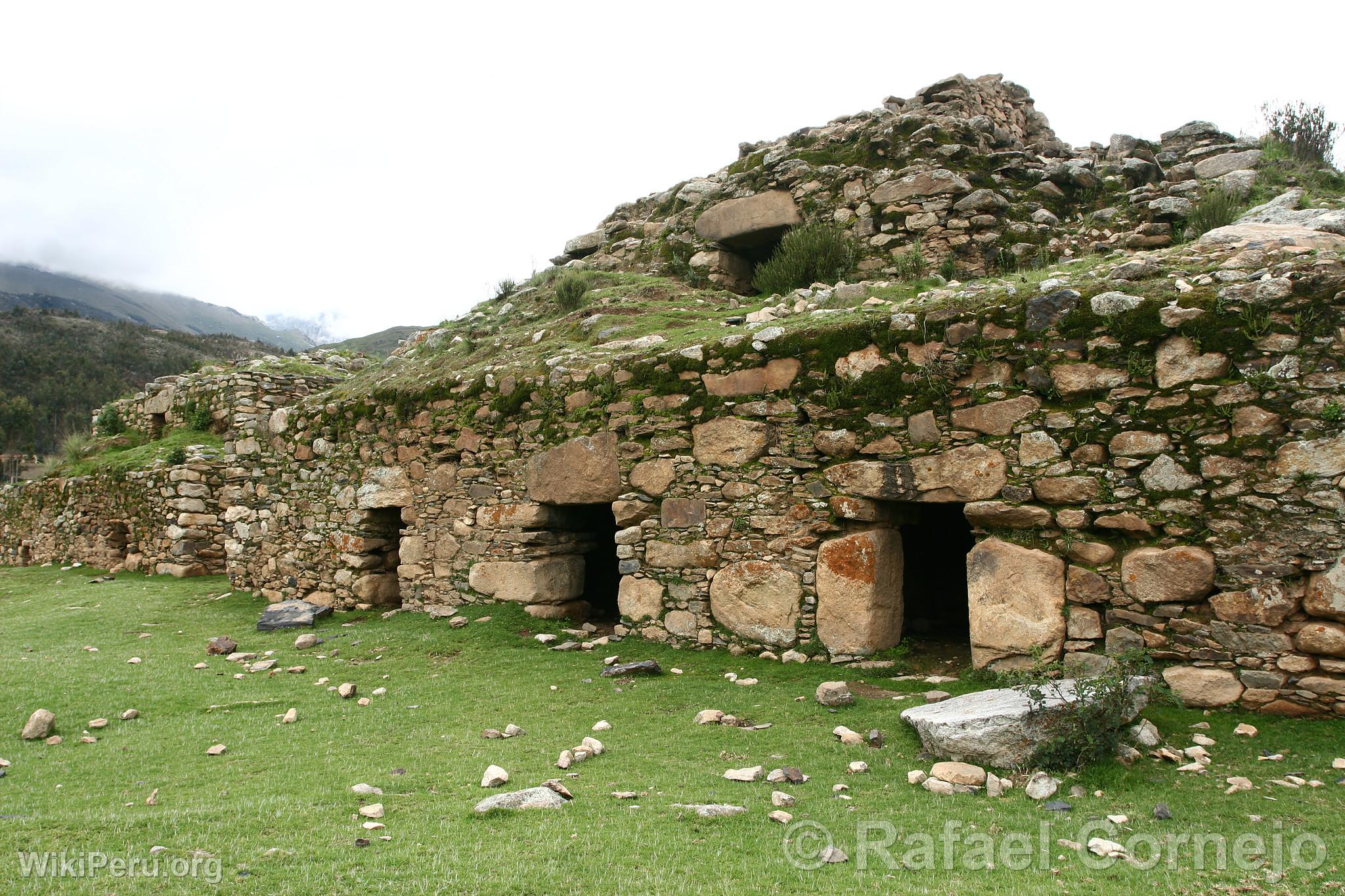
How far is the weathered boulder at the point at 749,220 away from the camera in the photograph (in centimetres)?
1096

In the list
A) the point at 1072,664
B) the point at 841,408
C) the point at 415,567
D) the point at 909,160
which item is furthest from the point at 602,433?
the point at 909,160

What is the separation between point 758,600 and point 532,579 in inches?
109

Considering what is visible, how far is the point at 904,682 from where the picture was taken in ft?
19.8

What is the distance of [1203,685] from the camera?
16.4ft

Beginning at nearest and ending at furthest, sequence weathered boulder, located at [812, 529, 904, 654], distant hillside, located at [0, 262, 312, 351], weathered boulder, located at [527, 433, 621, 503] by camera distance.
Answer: weathered boulder, located at [812, 529, 904, 654]
weathered boulder, located at [527, 433, 621, 503]
distant hillside, located at [0, 262, 312, 351]

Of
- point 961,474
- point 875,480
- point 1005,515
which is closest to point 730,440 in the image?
point 875,480

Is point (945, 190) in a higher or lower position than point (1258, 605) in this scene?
higher

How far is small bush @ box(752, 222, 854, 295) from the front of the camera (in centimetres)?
989

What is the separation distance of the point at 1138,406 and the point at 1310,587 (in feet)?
4.78

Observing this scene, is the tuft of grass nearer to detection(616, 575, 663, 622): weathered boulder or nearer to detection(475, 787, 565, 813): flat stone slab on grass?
detection(616, 575, 663, 622): weathered boulder

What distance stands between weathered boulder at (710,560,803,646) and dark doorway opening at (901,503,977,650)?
1838mm

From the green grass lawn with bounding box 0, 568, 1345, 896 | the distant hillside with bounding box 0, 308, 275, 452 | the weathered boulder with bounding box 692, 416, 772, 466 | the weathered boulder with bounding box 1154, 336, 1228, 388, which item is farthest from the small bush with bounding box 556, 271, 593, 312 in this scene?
the distant hillside with bounding box 0, 308, 275, 452

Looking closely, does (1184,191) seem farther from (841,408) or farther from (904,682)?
(904,682)

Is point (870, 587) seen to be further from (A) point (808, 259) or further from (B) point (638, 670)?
(A) point (808, 259)
